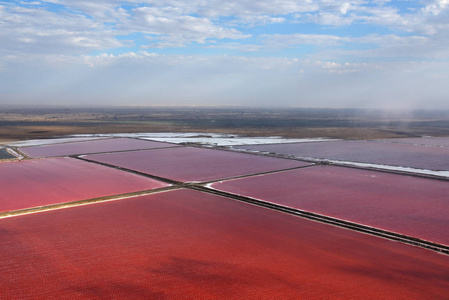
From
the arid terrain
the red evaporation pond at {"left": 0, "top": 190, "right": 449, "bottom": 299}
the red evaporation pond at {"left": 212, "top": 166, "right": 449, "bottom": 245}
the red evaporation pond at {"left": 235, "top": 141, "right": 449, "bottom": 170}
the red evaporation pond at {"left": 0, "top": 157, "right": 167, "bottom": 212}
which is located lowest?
the red evaporation pond at {"left": 0, "top": 190, "right": 449, "bottom": 299}

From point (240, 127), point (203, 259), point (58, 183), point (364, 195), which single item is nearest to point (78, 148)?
point (58, 183)

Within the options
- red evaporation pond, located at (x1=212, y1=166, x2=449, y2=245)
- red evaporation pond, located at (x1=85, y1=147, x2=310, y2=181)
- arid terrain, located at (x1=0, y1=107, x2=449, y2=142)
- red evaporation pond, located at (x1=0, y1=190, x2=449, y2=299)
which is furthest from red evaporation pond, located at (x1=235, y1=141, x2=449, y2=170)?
red evaporation pond, located at (x1=0, y1=190, x2=449, y2=299)

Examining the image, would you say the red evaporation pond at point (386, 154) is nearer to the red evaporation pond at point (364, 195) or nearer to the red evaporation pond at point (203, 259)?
the red evaporation pond at point (364, 195)

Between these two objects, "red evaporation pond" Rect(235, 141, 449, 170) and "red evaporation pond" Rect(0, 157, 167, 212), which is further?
"red evaporation pond" Rect(235, 141, 449, 170)

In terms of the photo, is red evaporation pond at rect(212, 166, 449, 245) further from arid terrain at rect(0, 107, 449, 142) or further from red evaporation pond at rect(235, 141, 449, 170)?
arid terrain at rect(0, 107, 449, 142)

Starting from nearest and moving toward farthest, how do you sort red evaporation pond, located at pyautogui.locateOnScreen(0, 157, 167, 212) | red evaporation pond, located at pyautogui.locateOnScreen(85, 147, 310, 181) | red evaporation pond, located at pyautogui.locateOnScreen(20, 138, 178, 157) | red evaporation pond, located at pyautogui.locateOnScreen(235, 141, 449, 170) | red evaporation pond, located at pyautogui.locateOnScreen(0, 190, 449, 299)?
red evaporation pond, located at pyautogui.locateOnScreen(0, 190, 449, 299), red evaporation pond, located at pyautogui.locateOnScreen(0, 157, 167, 212), red evaporation pond, located at pyautogui.locateOnScreen(85, 147, 310, 181), red evaporation pond, located at pyautogui.locateOnScreen(235, 141, 449, 170), red evaporation pond, located at pyautogui.locateOnScreen(20, 138, 178, 157)

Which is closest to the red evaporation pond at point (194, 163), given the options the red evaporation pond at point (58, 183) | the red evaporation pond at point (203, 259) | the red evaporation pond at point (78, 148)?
the red evaporation pond at point (58, 183)

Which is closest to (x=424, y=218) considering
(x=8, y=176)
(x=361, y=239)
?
(x=361, y=239)

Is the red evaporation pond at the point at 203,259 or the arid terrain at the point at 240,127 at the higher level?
the arid terrain at the point at 240,127
